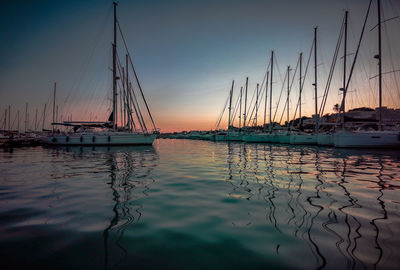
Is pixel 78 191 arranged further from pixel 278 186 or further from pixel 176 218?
pixel 278 186

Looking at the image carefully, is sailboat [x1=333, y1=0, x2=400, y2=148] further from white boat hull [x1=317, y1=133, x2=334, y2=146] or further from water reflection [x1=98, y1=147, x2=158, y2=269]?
water reflection [x1=98, y1=147, x2=158, y2=269]

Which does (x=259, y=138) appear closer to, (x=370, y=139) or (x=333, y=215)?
(x=370, y=139)

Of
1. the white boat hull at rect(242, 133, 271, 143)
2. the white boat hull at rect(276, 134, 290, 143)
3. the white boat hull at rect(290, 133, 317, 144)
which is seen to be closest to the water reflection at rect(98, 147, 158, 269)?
the white boat hull at rect(290, 133, 317, 144)

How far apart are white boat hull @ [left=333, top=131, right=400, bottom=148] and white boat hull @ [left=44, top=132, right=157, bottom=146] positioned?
24250 millimetres

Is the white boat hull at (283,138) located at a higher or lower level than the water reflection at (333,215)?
higher

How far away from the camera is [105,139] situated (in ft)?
94.7

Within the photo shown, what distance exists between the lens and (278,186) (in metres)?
6.05

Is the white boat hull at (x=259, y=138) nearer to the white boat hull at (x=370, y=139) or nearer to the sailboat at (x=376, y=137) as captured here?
the white boat hull at (x=370, y=139)

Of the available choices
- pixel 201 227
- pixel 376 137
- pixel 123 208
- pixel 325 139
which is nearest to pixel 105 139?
pixel 123 208

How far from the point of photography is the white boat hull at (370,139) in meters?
21.3

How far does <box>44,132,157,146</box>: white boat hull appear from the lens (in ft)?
94.5

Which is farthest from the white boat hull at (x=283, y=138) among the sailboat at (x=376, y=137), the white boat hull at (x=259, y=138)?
the sailboat at (x=376, y=137)

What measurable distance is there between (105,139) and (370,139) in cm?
3221

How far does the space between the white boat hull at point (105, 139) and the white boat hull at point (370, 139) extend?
2425 cm
